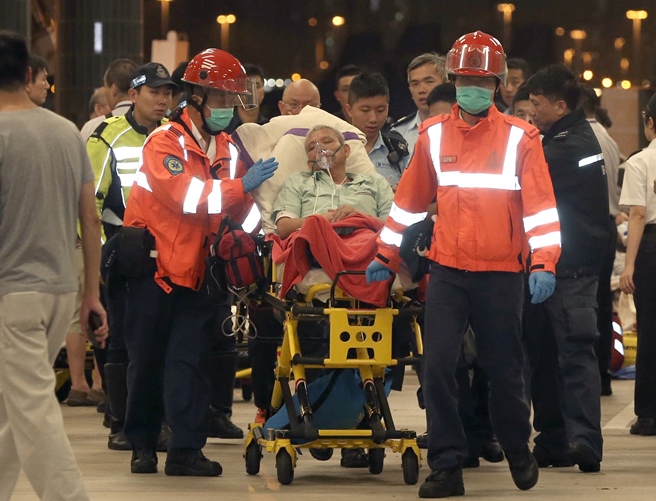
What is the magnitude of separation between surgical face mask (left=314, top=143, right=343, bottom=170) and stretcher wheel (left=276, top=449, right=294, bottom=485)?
4.74ft

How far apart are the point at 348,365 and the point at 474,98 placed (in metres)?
1.28

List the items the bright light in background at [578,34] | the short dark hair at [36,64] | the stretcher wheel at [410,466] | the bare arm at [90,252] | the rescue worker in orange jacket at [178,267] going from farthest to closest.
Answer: the bright light in background at [578,34]
the short dark hair at [36,64]
the rescue worker in orange jacket at [178,267]
the stretcher wheel at [410,466]
the bare arm at [90,252]

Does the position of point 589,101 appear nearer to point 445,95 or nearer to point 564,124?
point 445,95

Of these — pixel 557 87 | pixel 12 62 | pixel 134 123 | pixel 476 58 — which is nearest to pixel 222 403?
pixel 134 123

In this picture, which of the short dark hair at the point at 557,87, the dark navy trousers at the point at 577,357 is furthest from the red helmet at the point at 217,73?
the dark navy trousers at the point at 577,357

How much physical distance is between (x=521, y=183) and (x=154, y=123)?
273 cm

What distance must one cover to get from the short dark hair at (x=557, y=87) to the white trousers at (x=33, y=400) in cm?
304

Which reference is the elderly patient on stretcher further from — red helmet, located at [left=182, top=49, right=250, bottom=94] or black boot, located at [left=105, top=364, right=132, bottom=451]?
black boot, located at [left=105, top=364, right=132, bottom=451]

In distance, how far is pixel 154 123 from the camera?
8305mm

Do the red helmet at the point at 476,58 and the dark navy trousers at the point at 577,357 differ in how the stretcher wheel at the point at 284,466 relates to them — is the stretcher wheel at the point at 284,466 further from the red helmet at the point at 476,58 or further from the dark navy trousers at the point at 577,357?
the red helmet at the point at 476,58

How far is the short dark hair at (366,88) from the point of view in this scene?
329 inches

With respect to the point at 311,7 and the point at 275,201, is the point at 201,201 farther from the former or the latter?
the point at 311,7

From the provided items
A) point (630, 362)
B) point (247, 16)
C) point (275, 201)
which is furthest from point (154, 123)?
point (247, 16)

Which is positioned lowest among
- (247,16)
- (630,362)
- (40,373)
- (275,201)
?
(630,362)
